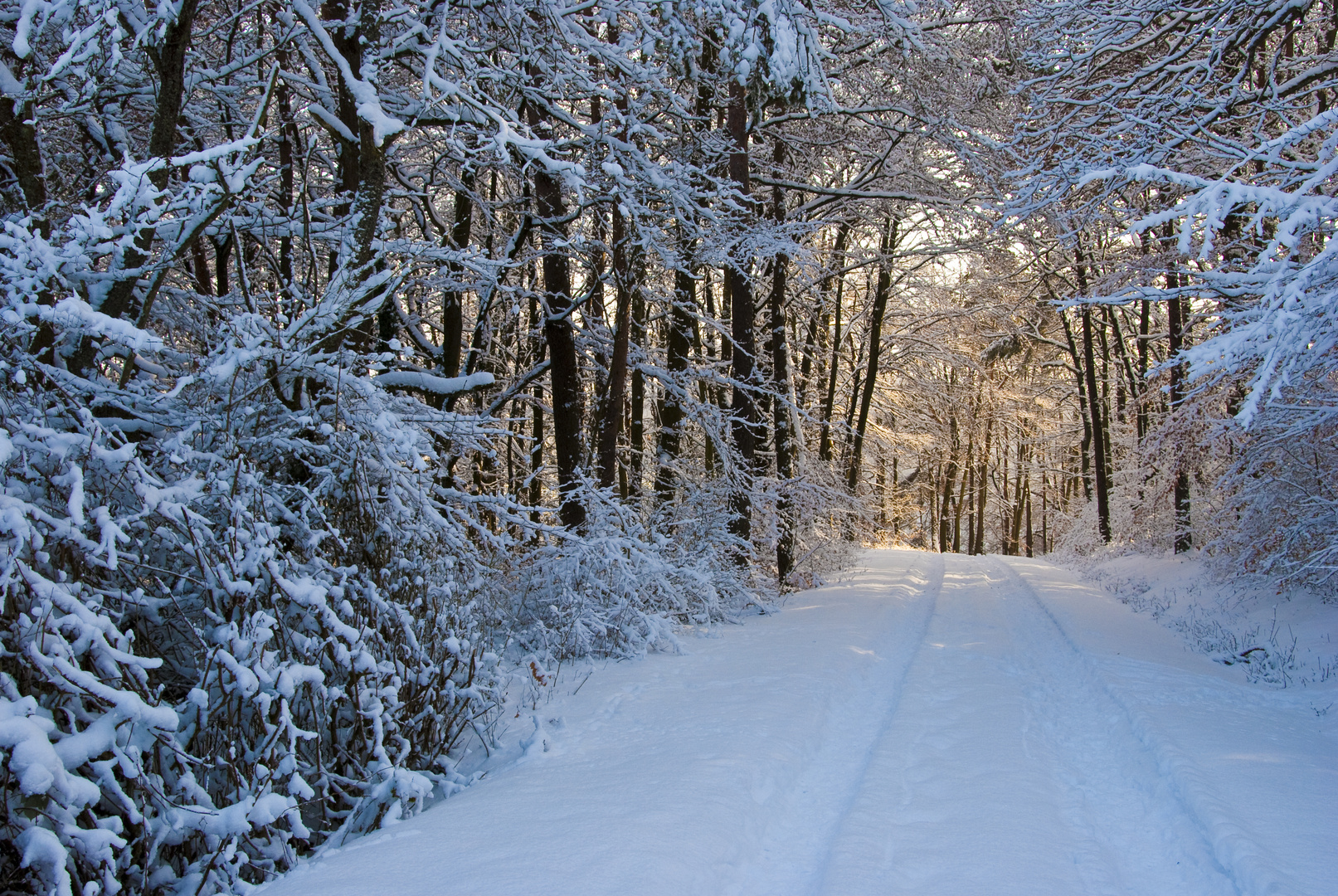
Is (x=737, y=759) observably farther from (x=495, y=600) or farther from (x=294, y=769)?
(x=495, y=600)

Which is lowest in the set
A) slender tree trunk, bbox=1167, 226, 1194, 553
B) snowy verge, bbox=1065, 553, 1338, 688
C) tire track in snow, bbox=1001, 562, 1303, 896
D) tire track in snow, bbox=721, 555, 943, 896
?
tire track in snow, bbox=721, 555, 943, 896

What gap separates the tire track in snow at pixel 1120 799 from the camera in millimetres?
3609

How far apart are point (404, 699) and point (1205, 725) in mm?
5866

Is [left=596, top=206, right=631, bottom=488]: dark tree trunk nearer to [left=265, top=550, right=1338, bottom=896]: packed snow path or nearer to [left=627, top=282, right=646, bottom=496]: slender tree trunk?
[left=627, top=282, right=646, bottom=496]: slender tree trunk

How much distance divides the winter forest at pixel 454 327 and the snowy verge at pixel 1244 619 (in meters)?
0.71

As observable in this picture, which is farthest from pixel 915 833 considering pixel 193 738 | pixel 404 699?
pixel 193 738

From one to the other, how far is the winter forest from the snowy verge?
2.32 ft

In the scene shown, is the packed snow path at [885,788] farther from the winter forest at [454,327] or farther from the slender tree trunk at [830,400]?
the slender tree trunk at [830,400]

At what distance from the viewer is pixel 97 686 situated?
9.16ft

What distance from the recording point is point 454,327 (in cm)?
1096

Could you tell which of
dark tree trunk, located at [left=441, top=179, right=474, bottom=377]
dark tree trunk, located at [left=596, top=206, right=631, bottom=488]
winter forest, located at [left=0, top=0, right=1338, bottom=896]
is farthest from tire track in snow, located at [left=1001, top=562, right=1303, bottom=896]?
dark tree trunk, located at [left=441, top=179, right=474, bottom=377]

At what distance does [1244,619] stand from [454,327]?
39.0ft

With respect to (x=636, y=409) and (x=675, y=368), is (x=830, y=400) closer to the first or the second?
(x=636, y=409)

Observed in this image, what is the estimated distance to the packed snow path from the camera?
11.3 feet
